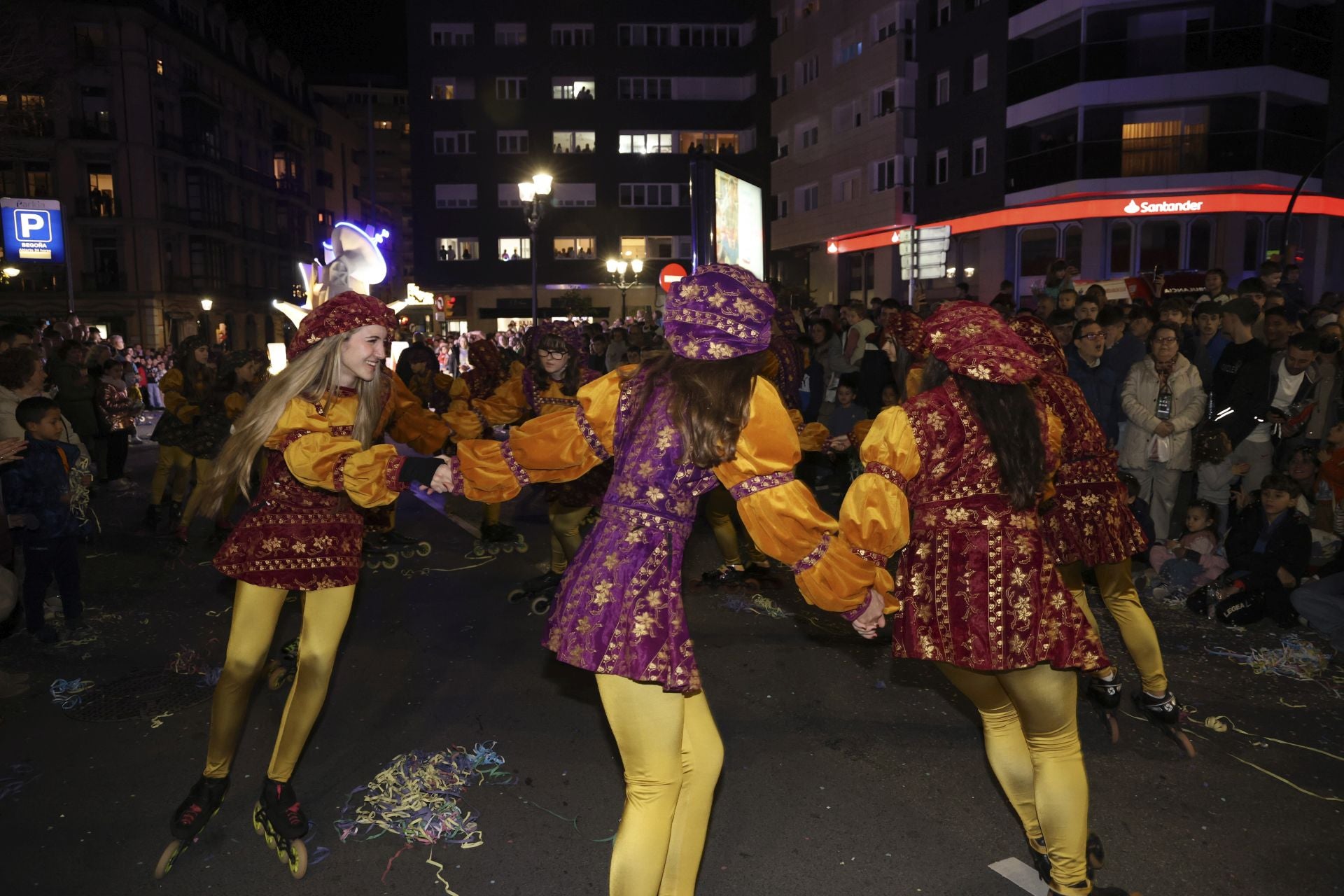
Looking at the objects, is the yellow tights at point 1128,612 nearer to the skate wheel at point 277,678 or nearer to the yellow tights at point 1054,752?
the yellow tights at point 1054,752

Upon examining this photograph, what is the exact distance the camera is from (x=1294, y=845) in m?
4.13

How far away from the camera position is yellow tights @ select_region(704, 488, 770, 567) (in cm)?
842

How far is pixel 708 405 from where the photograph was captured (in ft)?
9.60

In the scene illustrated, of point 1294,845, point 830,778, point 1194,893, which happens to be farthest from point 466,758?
point 1294,845

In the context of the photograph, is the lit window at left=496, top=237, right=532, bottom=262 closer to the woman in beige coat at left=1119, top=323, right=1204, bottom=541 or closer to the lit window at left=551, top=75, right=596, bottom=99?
the lit window at left=551, top=75, right=596, bottom=99

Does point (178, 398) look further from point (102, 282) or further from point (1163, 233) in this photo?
point (102, 282)

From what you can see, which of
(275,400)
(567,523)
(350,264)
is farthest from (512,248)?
(275,400)

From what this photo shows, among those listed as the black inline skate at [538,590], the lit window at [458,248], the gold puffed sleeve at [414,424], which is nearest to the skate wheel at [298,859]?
the gold puffed sleeve at [414,424]

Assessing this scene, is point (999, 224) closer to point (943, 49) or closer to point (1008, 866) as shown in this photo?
point (943, 49)

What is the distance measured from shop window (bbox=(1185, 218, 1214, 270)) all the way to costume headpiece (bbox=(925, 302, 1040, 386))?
30117mm

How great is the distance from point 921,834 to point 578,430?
2.51 meters

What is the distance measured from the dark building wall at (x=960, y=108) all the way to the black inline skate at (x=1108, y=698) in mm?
29008

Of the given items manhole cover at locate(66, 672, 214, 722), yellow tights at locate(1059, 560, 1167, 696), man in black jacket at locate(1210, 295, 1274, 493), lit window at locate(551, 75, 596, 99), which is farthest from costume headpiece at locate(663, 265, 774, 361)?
lit window at locate(551, 75, 596, 99)

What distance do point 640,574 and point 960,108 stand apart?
34139 millimetres
